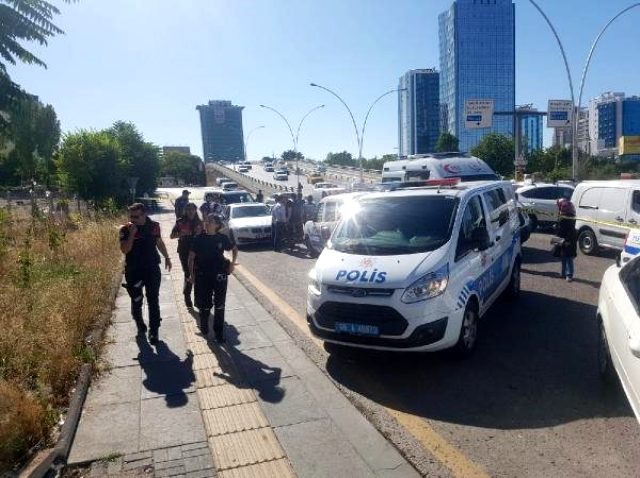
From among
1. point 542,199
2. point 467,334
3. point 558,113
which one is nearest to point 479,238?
point 467,334

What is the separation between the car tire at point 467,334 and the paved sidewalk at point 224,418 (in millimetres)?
1417

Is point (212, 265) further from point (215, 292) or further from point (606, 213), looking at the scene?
point (606, 213)

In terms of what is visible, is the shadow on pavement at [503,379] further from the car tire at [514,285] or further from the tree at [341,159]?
the tree at [341,159]

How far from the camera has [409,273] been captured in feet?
16.2

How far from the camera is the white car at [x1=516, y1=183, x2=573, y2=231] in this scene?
15859mm

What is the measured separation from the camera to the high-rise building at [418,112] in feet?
235

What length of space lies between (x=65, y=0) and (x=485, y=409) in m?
5.31

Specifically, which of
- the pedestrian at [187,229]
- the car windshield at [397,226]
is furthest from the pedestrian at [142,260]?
the car windshield at [397,226]

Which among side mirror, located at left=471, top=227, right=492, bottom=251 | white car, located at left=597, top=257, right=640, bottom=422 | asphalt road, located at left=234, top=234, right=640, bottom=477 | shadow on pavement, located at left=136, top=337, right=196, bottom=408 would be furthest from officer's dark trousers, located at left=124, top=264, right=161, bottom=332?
white car, located at left=597, top=257, right=640, bottom=422

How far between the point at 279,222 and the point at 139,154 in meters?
32.5

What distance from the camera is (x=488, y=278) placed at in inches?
243

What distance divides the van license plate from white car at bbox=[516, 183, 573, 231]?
12340 mm

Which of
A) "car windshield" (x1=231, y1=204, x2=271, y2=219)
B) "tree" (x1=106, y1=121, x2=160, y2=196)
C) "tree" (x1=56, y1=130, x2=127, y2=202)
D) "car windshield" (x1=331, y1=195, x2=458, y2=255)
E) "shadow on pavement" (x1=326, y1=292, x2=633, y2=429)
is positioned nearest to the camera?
"shadow on pavement" (x1=326, y1=292, x2=633, y2=429)

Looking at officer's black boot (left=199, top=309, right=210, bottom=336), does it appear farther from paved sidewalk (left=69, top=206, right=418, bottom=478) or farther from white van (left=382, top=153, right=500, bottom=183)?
white van (left=382, top=153, right=500, bottom=183)
